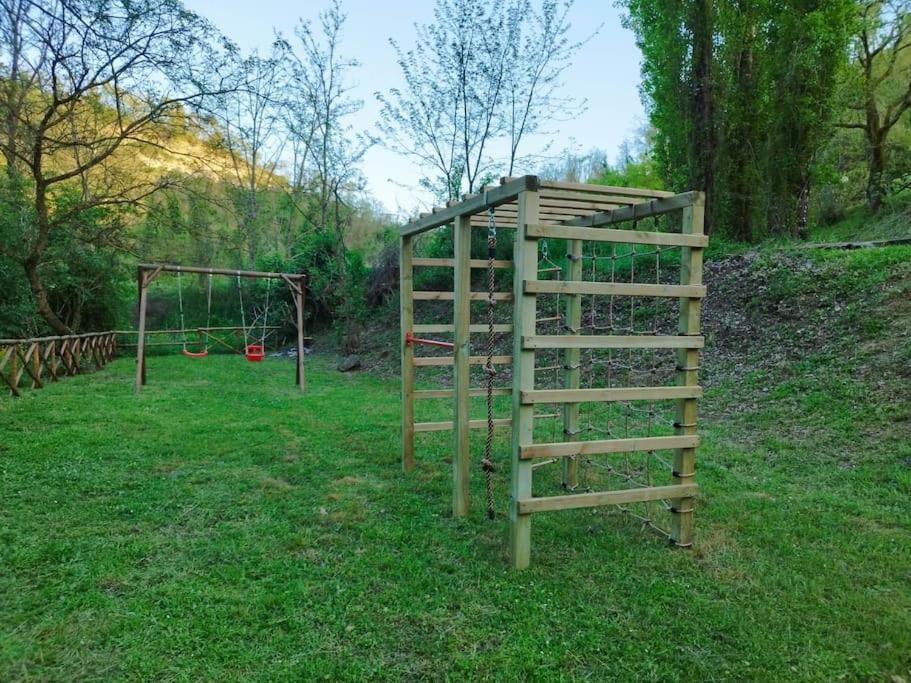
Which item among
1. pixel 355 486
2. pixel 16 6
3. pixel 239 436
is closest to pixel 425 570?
pixel 355 486

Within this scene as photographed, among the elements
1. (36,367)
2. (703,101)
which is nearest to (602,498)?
(36,367)

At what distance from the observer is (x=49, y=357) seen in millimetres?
9047

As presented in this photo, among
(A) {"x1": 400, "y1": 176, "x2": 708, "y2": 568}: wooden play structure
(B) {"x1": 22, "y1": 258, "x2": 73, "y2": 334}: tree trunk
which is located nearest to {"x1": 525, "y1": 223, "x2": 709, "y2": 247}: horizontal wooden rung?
(A) {"x1": 400, "y1": 176, "x2": 708, "y2": 568}: wooden play structure

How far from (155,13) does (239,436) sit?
718cm

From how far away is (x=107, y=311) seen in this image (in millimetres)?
13477

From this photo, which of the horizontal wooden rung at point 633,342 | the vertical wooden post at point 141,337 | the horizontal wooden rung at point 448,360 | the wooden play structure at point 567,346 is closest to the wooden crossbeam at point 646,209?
the wooden play structure at point 567,346

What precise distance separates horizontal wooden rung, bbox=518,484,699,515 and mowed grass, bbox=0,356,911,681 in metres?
0.31

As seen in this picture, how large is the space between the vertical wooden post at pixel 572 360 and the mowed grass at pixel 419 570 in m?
0.50

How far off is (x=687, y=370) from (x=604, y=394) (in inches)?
18.8

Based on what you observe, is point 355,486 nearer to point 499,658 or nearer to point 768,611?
point 499,658

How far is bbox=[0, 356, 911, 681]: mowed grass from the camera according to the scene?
6.75 feet

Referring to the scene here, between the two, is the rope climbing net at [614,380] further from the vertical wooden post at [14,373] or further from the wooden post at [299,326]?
the vertical wooden post at [14,373]

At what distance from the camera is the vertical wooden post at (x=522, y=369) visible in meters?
2.65

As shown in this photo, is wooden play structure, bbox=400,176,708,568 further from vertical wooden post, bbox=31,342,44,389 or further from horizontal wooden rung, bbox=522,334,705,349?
vertical wooden post, bbox=31,342,44,389
